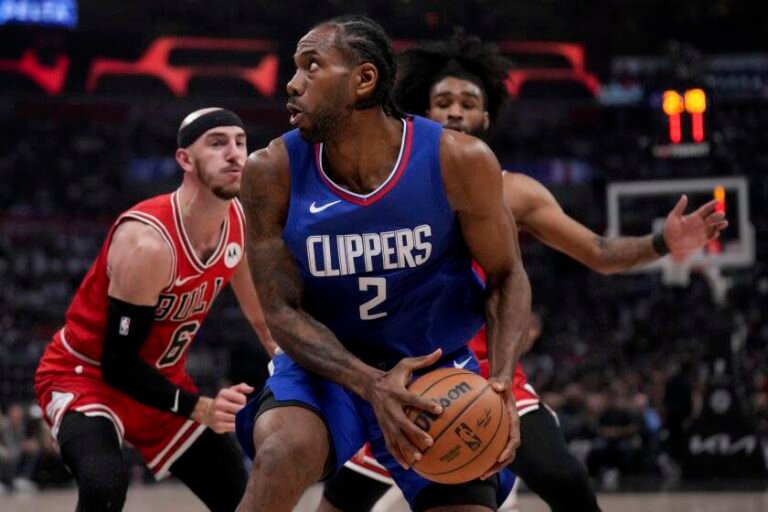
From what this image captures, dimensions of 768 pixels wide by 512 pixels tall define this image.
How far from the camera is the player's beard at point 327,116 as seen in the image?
339cm

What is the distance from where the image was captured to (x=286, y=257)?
346 cm

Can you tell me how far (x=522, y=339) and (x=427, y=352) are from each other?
0.29 m

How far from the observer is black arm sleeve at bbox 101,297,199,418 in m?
4.46

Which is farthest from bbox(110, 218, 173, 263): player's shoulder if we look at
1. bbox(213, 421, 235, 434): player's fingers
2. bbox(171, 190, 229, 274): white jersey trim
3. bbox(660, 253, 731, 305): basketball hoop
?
bbox(660, 253, 731, 305): basketball hoop

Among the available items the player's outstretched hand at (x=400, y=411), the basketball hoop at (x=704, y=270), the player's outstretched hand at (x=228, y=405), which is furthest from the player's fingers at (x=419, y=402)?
the basketball hoop at (x=704, y=270)

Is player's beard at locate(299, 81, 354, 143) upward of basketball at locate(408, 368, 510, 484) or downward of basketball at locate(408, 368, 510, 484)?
upward

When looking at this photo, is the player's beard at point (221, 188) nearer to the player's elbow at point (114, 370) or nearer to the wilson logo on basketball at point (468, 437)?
the player's elbow at point (114, 370)

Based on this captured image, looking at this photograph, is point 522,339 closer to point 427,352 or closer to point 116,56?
point 427,352

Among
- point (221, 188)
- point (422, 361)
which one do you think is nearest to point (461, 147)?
point (422, 361)

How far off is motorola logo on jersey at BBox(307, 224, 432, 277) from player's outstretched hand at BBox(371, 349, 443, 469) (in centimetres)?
33

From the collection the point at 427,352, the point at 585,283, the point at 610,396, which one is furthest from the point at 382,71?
the point at 585,283

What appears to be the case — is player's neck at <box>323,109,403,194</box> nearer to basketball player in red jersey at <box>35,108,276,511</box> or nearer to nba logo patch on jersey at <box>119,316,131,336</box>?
basketball player in red jersey at <box>35,108,276,511</box>

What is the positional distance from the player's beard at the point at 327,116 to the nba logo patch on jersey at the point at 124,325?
1433mm

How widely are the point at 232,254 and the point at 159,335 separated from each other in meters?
0.46
